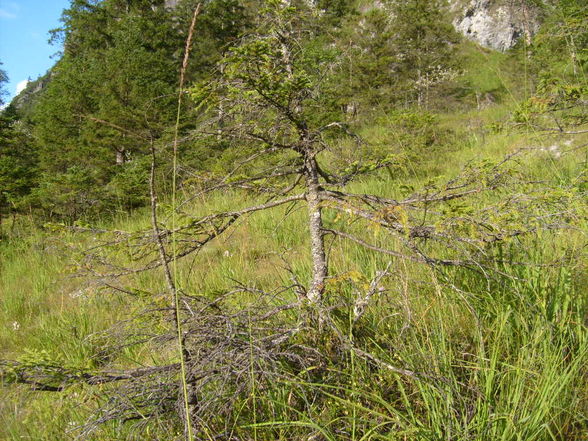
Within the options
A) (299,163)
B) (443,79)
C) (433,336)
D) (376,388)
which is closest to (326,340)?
(376,388)

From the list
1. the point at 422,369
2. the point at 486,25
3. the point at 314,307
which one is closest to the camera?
the point at 422,369

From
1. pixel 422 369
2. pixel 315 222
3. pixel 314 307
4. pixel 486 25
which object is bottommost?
pixel 422 369

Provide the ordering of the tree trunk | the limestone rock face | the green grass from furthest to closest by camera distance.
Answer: the limestone rock face → the tree trunk → the green grass

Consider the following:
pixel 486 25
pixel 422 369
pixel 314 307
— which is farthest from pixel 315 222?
pixel 486 25

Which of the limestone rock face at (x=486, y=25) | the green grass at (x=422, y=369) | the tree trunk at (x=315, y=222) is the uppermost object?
the limestone rock face at (x=486, y=25)

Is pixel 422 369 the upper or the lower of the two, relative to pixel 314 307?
lower

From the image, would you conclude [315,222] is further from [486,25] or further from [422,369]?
[486,25]

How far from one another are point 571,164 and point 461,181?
4.01 meters

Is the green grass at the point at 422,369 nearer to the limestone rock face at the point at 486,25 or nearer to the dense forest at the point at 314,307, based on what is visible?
the dense forest at the point at 314,307

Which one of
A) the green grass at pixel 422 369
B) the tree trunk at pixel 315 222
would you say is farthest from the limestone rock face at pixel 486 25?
the tree trunk at pixel 315 222

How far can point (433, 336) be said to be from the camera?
157 centimetres

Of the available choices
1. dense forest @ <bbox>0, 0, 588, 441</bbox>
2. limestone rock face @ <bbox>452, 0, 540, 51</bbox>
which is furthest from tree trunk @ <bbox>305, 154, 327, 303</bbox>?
limestone rock face @ <bbox>452, 0, 540, 51</bbox>

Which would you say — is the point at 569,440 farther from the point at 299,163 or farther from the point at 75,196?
the point at 75,196

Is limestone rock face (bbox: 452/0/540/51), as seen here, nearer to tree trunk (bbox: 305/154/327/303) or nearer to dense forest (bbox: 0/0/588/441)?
dense forest (bbox: 0/0/588/441)
